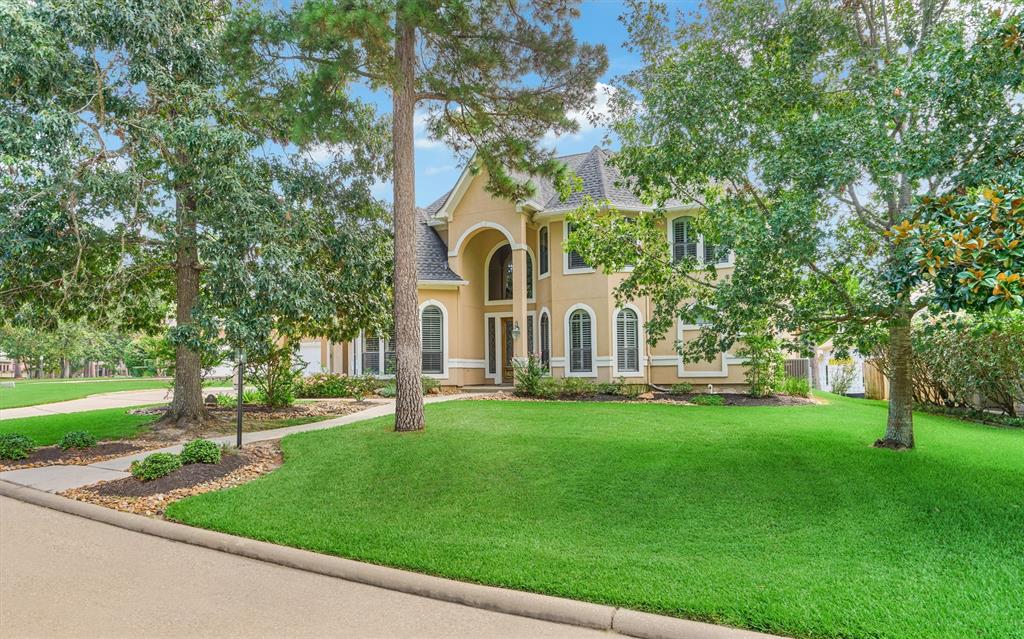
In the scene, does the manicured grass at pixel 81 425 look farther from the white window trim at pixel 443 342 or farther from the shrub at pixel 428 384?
the white window trim at pixel 443 342

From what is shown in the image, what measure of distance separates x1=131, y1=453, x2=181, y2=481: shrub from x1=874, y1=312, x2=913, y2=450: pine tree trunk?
976 cm

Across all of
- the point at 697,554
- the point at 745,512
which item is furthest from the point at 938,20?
the point at 697,554

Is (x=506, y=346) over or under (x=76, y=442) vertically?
over

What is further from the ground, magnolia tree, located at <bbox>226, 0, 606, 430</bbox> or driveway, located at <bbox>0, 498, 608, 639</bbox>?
magnolia tree, located at <bbox>226, 0, 606, 430</bbox>

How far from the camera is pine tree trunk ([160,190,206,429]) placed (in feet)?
37.3

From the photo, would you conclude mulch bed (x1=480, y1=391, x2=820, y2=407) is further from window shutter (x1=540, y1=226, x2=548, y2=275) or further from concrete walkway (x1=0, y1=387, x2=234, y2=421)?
concrete walkway (x1=0, y1=387, x2=234, y2=421)

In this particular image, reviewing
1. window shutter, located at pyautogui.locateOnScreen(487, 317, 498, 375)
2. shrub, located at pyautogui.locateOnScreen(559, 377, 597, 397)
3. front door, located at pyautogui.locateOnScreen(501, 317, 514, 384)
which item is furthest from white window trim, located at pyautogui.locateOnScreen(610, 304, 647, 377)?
window shutter, located at pyautogui.locateOnScreen(487, 317, 498, 375)

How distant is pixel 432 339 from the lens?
2053cm

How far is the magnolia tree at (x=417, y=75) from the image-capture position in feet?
31.7

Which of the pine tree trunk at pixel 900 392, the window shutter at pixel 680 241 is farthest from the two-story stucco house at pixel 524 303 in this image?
the pine tree trunk at pixel 900 392

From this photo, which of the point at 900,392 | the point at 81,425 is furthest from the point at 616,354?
the point at 81,425

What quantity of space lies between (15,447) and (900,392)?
1344 centimetres

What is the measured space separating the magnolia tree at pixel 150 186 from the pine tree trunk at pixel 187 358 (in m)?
0.03

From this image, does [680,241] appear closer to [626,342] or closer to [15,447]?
[626,342]
